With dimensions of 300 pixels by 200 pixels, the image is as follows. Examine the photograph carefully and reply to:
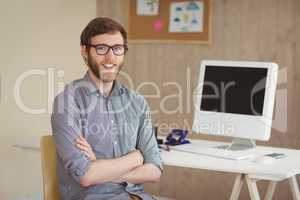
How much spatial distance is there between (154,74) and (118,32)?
1898 mm

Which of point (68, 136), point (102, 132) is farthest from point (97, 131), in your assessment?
point (68, 136)

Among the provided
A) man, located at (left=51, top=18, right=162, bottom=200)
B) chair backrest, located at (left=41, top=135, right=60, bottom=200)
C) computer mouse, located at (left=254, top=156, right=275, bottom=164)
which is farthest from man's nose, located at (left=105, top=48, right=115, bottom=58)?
computer mouse, located at (left=254, top=156, right=275, bottom=164)

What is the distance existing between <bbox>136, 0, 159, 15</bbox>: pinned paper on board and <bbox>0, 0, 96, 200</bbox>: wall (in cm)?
51

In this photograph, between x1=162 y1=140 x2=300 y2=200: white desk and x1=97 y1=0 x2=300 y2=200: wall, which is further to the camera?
x1=97 y1=0 x2=300 y2=200: wall

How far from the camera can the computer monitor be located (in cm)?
291

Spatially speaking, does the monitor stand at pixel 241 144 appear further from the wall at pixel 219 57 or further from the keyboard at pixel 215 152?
the wall at pixel 219 57

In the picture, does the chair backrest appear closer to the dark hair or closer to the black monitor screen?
the dark hair

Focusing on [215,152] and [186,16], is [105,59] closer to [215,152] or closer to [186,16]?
[215,152]

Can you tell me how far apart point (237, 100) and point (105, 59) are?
0.81 m

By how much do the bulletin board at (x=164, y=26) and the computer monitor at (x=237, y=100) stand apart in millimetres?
1140

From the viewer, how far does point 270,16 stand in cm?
A: 395

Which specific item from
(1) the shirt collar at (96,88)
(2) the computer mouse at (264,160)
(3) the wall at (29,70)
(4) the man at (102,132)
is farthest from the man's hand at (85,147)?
(3) the wall at (29,70)

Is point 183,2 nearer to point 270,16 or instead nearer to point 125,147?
point 270,16

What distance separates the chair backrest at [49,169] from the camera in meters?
2.64
